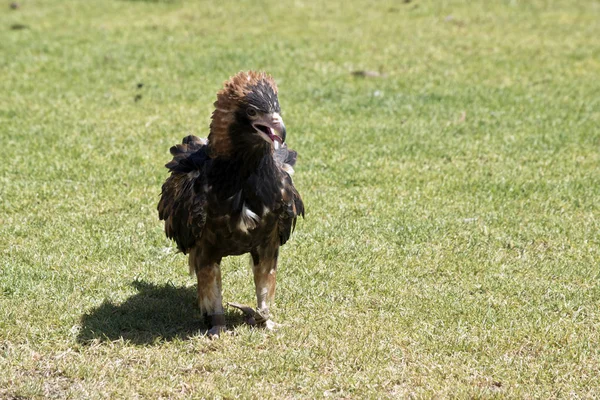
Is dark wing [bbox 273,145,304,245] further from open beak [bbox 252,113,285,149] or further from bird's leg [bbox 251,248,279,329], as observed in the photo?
open beak [bbox 252,113,285,149]

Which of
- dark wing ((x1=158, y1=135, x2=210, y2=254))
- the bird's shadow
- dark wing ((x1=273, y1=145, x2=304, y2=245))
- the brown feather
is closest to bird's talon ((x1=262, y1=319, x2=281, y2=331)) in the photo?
the bird's shadow

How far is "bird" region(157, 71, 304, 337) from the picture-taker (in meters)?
5.91

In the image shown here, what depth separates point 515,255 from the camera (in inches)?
320

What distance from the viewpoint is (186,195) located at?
6.33 meters

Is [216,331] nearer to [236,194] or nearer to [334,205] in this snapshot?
[236,194]

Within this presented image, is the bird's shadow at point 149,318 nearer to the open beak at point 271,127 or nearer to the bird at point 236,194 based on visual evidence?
the bird at point 236,194

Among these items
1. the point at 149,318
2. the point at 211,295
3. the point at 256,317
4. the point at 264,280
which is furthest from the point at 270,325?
the point at 149,318

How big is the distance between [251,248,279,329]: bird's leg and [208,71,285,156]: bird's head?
2.85 feet

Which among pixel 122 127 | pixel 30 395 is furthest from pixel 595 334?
pixel 122 127

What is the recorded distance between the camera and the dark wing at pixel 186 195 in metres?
6.21

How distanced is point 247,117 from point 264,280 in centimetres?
133

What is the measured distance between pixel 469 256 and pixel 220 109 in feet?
10.3

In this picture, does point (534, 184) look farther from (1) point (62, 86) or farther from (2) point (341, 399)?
(1) point (62, 86)

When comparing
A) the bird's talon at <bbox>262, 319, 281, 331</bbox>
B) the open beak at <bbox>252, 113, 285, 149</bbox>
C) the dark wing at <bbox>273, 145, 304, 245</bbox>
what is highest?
the open beak at <bbox>252, 113, 285, 149</bbox>
